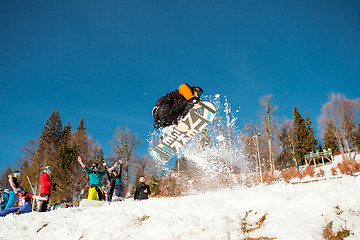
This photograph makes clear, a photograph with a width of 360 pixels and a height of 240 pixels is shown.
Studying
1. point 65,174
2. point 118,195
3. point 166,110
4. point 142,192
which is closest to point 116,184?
point 118,195

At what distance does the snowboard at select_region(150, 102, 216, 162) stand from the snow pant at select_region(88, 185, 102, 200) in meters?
2.69

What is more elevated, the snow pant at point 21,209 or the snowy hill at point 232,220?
the snow pant at point 21,209

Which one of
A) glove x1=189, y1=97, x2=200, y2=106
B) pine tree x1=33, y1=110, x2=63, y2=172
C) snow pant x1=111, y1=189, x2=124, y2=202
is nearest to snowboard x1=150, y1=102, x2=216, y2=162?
glove x1=189, y1=97, x2=200, y2=106

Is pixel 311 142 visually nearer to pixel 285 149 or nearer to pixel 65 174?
pixel 285 149

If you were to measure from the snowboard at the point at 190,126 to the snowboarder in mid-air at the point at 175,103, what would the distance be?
702mm

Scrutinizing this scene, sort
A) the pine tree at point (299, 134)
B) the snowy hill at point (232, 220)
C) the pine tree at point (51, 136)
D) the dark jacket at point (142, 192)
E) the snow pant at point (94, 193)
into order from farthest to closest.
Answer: the pine tree at point (299, 134) < the pine tree at point (51, 136) < the dark jacket at point (142, 192) < the snow pant at point (94, 193) < the snowy hill at point (232, 220)

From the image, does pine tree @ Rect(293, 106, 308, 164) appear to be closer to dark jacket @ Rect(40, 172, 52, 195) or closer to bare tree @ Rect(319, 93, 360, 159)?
bare tree @ Rect(319, 93, 360, 159)

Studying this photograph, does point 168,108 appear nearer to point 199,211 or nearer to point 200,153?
point 199,211

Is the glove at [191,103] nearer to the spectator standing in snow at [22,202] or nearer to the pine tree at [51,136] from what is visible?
the spectator standing in snow at [22,202]

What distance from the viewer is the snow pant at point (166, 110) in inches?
279

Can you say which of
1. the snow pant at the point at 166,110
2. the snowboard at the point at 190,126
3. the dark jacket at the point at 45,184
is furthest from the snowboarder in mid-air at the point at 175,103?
the dark jacket at the point at 45,184

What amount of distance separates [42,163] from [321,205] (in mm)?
32923

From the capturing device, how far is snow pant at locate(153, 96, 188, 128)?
7.09 meters

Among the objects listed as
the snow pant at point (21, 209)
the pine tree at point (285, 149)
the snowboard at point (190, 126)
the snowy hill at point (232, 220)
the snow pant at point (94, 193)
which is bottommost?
the snowy hill at point (232, 220)
